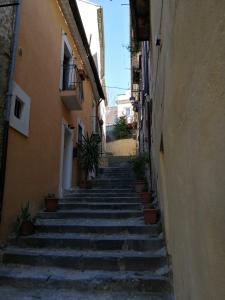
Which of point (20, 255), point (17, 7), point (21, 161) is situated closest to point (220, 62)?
point (20, 255)

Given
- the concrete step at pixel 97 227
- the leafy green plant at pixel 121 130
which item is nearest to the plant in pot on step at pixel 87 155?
the concrete step at pixel 97 227

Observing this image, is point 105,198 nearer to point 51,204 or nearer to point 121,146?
point 51,204

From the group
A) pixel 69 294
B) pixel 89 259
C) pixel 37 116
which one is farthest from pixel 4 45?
pixel 69 294

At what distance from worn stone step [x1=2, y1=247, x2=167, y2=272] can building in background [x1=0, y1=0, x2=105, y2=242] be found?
54 centimetres

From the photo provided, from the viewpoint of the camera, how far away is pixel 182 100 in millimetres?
2072

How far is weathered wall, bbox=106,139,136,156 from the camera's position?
20109 millimetres

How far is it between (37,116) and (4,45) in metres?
1.72

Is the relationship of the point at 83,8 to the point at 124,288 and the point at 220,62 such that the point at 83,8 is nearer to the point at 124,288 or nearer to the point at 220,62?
the point at 124,288

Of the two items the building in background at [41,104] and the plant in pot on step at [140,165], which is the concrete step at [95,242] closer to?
the building in background at [41,104]

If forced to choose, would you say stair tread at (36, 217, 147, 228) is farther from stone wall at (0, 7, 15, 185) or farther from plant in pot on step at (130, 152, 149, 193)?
plant in pot on step at (130, 152, 149, 193)

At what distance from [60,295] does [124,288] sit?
2.70 feet

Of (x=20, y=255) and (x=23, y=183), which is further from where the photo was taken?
(x=23, y=183)

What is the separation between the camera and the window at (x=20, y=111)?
5.18 metres

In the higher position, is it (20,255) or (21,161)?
(21,161)
